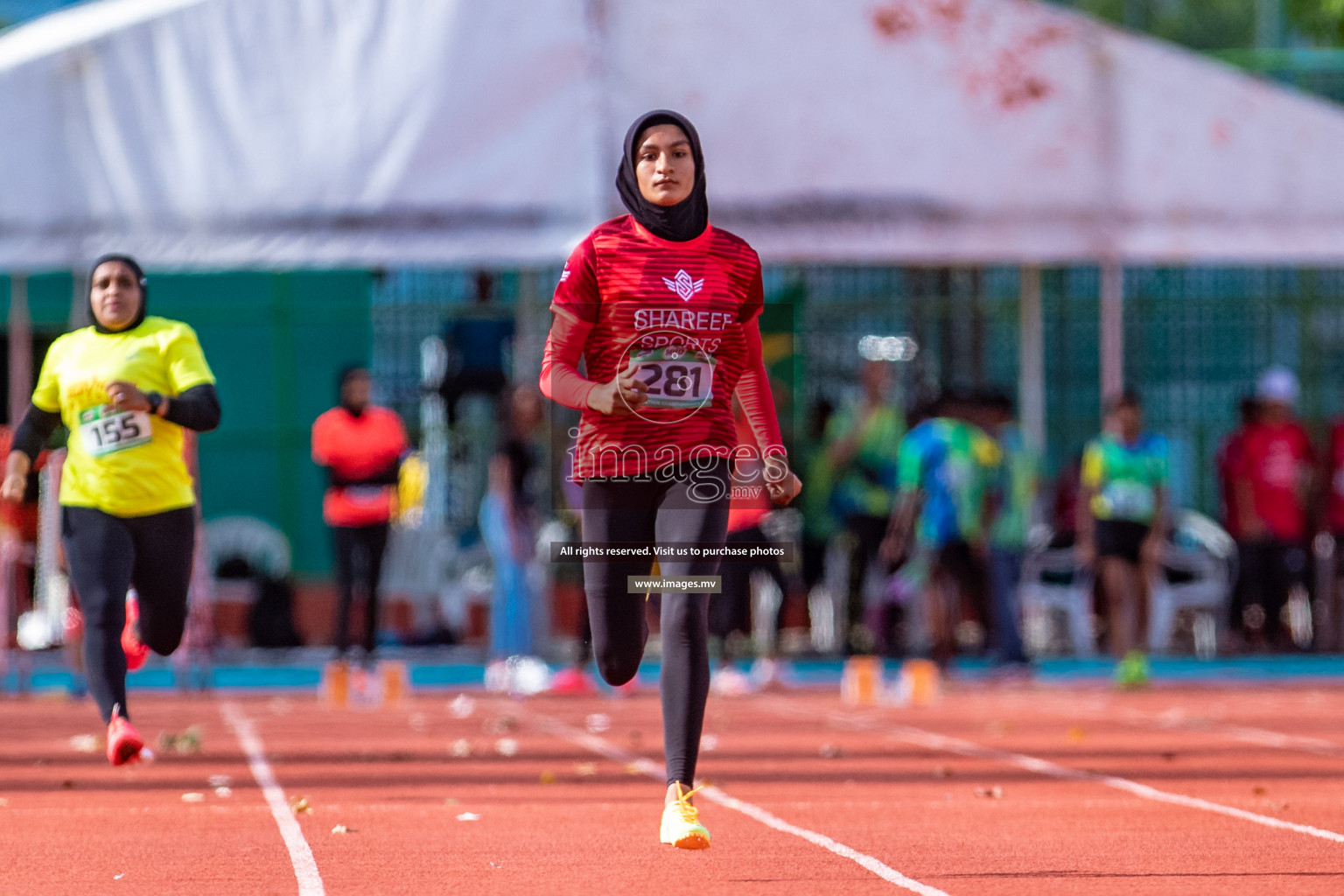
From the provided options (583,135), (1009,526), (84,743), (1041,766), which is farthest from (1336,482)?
(84,743)

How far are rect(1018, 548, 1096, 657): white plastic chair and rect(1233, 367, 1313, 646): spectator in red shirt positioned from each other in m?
1.25

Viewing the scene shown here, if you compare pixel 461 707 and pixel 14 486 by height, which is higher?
pixel 14 486

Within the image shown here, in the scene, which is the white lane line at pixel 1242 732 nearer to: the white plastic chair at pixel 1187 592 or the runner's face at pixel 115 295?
the white plastic chair at pixel 1187 592

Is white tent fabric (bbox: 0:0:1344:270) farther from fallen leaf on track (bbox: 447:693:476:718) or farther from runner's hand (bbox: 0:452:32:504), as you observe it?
runner's hand (bbox: 0:452:32:504)

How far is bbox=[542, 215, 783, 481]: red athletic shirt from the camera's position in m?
6.25

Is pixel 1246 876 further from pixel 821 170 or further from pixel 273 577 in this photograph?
pixel 273 577

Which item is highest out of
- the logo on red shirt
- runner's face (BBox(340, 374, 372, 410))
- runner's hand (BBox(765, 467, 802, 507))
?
runner's face (BBox(340, 374, 372, 410))

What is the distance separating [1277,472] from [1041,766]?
Result: 316 inches

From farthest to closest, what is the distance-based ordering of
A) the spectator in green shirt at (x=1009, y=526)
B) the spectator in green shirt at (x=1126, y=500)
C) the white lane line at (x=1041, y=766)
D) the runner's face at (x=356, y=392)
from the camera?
1. the spectator in green shirt at (x=1126, y=500)
2. the spectator in green shirt at (x=1009, y=526)
3. the runner's face at (x=356, y=392)
4. the white lane line at (x=1041, y=766)

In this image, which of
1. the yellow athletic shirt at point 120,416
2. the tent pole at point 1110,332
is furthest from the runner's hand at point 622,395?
the tent pole at point 1110,332

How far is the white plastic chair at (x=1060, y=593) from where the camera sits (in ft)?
57.5

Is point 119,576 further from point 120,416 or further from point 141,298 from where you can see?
point 141,298

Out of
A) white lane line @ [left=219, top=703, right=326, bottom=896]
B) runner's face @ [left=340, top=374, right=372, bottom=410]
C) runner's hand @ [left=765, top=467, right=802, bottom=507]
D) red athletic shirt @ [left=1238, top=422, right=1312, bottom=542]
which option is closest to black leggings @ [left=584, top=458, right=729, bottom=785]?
runner's hand @ [left=765, top=467, right=802, bottom=507]

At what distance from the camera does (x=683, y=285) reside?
6.29 meters
